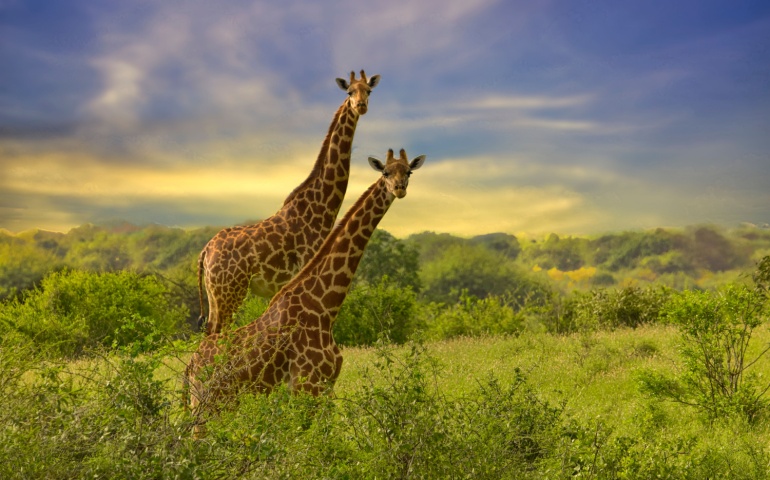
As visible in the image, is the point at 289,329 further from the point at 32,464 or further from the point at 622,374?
the point at 622,374

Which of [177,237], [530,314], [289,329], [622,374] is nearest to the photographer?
[289,329]

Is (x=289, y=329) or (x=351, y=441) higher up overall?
(x=289, y=329)

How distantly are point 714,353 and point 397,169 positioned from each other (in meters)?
6.18

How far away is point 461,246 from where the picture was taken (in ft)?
200

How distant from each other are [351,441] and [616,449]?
8.82 ft

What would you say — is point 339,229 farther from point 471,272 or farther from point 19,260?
point 471,272

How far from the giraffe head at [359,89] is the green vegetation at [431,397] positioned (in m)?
3.29

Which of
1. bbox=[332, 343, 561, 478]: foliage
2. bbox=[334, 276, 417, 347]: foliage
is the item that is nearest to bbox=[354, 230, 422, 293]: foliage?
bbox=[334, 276, 417, 347]: foliage

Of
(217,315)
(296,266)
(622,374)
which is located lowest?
(622,374)

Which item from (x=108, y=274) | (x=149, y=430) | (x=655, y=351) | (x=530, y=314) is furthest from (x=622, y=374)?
(x=108, y=274)

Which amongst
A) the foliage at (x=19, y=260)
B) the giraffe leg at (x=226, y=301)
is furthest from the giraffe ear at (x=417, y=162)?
the foliage at (x=19, y=260)

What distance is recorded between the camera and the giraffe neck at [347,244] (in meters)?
8.69

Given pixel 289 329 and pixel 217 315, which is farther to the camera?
pixel 217 315

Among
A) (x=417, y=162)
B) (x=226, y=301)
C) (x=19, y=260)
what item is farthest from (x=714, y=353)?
(x=19, y=260)
